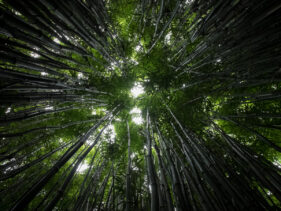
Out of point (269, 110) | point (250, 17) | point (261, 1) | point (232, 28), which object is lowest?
point (269, 110)

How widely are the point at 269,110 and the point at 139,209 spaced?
311 centimetres

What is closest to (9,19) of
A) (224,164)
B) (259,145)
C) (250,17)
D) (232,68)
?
(250,17)

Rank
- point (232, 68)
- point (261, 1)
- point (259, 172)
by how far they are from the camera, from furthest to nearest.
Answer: point (232, 68) → point (259, 172) → point (261, 1)

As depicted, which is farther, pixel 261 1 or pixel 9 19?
pixel 261 1

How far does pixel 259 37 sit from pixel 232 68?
49cm

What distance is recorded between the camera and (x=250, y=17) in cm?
148

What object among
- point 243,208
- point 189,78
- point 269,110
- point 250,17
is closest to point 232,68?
point 250,17

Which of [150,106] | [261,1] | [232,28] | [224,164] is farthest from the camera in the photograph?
[150,106]

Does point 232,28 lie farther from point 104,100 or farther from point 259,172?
point 104,100

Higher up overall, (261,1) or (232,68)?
(261,1)

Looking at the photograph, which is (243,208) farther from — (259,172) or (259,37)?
(259,37)

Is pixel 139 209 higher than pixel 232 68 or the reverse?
the reverse

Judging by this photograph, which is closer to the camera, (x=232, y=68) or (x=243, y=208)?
(x=243, y=208)

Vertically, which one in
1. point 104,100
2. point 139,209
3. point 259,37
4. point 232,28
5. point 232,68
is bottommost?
point 139,209
